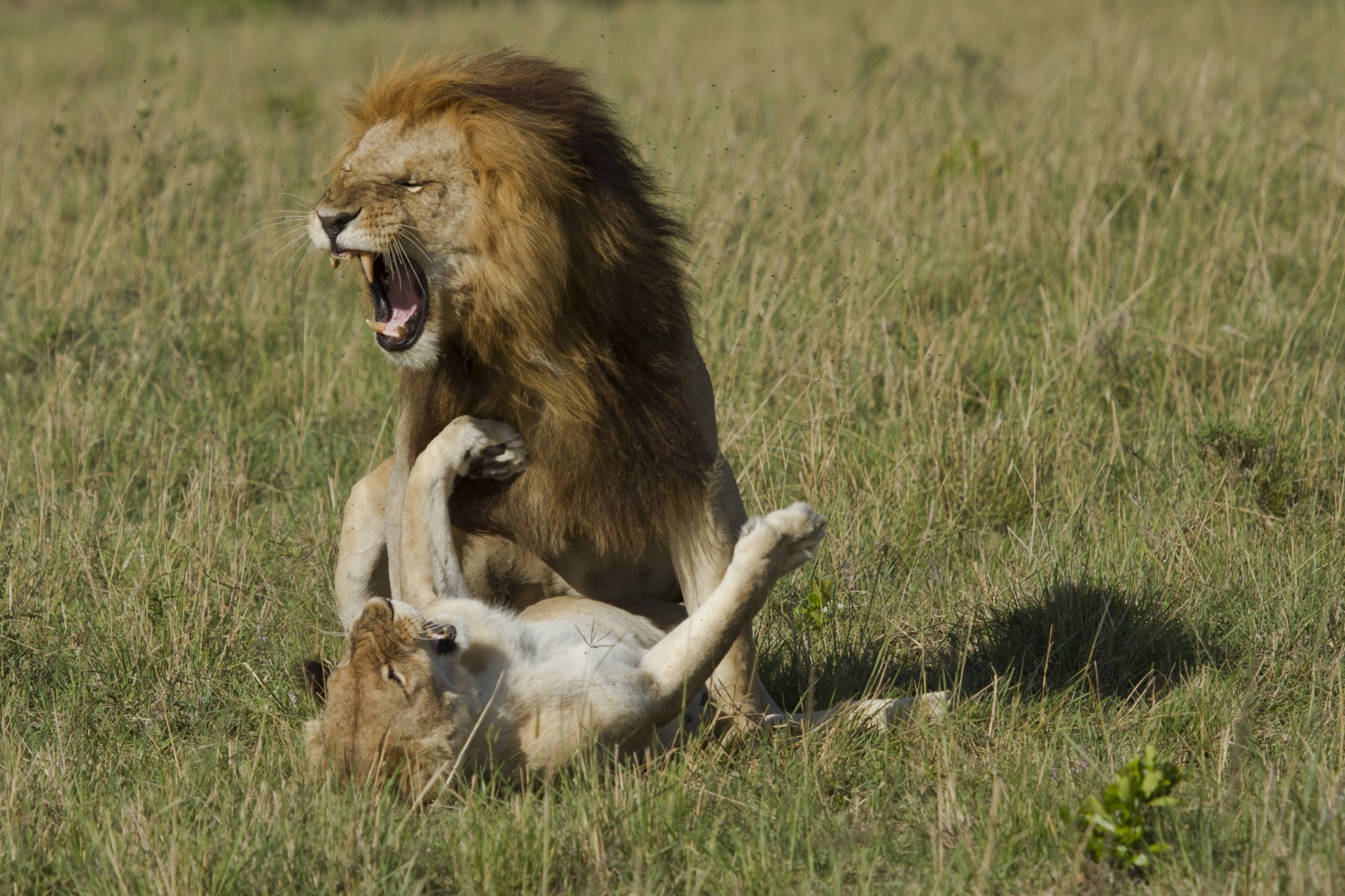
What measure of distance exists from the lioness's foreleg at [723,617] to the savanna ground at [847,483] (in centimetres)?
16

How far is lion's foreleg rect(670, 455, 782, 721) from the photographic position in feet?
11.7

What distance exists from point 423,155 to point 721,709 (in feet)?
4.76

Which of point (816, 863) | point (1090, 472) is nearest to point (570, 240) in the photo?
point (816, 863)

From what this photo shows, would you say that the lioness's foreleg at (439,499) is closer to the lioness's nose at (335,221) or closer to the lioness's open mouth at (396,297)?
the lioness's open mouth at (396,297)

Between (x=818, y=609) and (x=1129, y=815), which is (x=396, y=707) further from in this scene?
(x=1129, y=815)

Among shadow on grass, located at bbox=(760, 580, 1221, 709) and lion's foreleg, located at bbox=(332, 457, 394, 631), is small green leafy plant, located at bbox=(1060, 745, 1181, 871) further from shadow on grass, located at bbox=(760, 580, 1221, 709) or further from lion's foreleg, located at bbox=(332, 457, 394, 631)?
lion's foreleg, located at bbox=(332, 457, 394, 631)

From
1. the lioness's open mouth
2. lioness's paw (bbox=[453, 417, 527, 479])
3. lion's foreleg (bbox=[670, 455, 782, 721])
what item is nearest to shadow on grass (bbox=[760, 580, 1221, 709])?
lion's foreleg (bbox=[670, 455, 782, 721])

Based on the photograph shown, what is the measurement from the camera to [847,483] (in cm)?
497

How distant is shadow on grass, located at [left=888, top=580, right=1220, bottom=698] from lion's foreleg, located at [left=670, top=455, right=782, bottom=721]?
0.56m

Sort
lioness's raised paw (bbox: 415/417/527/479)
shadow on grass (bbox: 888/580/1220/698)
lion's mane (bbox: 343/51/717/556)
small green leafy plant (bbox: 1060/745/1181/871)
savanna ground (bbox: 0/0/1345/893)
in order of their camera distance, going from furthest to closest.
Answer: shadow on grass (bbox: 888/580/1220/698) → lioness's raised paw (bbox: 415/417/527/479) → lion's mane (bbox: 343/51/717/556) → savanna ground (bbox: 0/0/1345/893) → small green leafy plant (bbox: 1060/745/1181/871)

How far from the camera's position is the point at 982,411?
5.59m

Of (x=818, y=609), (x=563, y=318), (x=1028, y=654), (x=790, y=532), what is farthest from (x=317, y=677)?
(x=1028, y=654)

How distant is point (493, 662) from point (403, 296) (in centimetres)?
86

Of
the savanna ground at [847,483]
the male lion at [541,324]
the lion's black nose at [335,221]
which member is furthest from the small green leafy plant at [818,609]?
the lion's black nose at [335,221]
